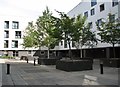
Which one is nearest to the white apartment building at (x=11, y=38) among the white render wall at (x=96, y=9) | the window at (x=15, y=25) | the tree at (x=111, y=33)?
the window at (x=15, y=25)

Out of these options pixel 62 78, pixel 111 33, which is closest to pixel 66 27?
pixel 111 33

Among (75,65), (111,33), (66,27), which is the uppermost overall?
(66,27)

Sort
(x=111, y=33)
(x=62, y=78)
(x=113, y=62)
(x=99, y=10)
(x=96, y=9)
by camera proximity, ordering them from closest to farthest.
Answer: (x=62, y=78), (x=113, y=62), (x=111, y=33), (x=99, y=10), (x=96, y=9)

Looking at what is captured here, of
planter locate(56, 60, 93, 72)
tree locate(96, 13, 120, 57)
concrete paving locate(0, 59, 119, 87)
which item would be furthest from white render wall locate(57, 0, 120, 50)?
concrete paving locate(0, 59, 119, 87)

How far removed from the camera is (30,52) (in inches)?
2557

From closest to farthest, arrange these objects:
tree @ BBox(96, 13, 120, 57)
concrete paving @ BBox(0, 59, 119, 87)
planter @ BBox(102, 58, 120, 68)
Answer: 1. concrete paving @ BBox(0, 59, 119, 87)
2. planter @ BBox(102, 58, 120, 68)
3. tree @ BBox(96, 13, 120, 57)

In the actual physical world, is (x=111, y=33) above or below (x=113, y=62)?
above

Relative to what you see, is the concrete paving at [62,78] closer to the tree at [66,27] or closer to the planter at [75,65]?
the planter at [75,65]

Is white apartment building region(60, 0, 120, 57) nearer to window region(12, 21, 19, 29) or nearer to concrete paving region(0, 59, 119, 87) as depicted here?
concrete paving region(0, 59, 119, 87)

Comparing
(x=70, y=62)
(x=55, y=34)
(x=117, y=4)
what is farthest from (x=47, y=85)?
(x=117, y=4)

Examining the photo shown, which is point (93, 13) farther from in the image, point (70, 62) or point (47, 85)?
point (47, 85)

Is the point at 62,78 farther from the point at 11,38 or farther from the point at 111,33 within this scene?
the point at 11,38

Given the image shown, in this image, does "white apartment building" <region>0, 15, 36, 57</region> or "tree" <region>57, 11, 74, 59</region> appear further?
"white apartment building" <region>0, 15, 36, 57</region>

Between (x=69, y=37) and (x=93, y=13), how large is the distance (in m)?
21.4
